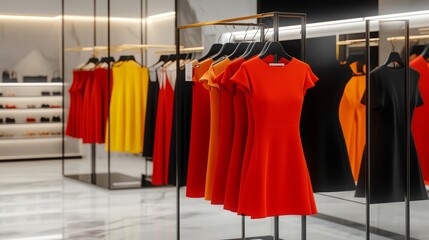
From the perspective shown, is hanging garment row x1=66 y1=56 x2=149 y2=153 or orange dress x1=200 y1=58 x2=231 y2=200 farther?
hanging garment row x1=66 y1=56 x2=149 y2=153

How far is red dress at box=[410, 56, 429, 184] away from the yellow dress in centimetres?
466

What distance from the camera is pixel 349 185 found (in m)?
5.47

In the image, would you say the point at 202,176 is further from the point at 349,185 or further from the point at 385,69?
the point at 385,69

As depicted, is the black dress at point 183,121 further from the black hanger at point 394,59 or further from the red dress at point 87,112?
the red dress at point 87,112

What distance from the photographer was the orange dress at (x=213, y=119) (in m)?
4.70

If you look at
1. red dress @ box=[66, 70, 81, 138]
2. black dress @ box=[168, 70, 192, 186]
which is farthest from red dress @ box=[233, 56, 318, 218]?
red dress @ box=[66, 70, 81, 138]

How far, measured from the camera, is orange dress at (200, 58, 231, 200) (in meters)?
4.70

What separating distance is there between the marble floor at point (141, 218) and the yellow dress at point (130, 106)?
65cm

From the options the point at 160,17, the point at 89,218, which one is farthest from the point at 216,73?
the point at 160,17

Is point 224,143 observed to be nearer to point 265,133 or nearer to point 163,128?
point 265,133

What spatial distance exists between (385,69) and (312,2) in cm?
344

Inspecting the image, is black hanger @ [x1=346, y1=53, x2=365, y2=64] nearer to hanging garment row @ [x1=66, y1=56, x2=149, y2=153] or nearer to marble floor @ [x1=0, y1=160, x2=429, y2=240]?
marble floor @ [x1=0, y1=160, x2=429, y2=240]

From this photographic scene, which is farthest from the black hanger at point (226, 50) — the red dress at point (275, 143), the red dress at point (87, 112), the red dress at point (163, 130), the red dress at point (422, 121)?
the red dress at point (87, 112)

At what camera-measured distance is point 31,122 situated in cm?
1334
